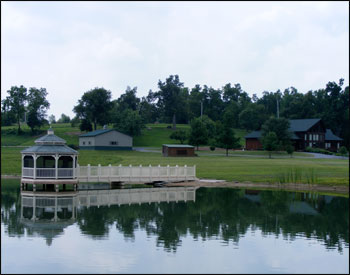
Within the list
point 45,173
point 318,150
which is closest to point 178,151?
point 318,150

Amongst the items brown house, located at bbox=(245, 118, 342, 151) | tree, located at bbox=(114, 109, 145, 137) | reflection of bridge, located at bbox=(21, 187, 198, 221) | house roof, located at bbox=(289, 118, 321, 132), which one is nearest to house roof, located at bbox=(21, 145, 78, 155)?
reflection of bridge, located at bbox=(21, 187, 198, 221)

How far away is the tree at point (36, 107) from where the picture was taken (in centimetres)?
11475

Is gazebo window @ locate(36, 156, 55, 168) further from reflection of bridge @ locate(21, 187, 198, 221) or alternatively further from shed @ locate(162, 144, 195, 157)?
shed @ locate(162, 144, 195, 157)

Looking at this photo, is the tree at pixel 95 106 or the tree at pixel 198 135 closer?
the tree at pixel 198 135

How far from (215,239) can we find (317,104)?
420ft

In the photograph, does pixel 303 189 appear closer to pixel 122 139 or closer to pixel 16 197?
pixel 16 197

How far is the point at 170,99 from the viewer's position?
14475 cm

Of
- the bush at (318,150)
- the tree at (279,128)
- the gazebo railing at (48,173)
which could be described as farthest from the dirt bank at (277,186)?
the bush at (318,150)

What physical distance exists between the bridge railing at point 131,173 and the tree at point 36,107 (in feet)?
240

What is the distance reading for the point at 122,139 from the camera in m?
95.4

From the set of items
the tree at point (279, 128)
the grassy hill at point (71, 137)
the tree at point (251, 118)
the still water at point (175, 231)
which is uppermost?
the tree at point (251, 118)

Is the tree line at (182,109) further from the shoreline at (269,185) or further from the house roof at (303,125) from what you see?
the shoreline at (269,185)

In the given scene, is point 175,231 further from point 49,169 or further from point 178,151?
point 178,151

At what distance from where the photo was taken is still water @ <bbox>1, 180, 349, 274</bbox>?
60.2 ft
